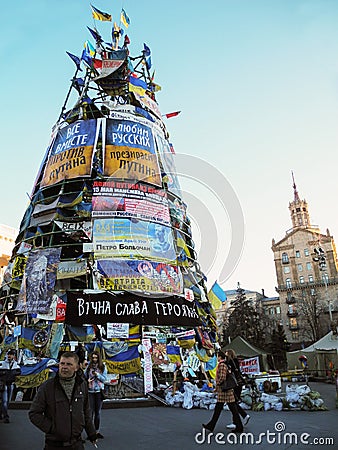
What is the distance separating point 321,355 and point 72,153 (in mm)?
22825

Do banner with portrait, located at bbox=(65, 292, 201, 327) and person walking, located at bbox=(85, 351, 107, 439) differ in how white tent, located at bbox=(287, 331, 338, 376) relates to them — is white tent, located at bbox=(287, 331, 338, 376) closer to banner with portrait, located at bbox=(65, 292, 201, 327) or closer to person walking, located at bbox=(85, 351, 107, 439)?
banner with portrait, located at bbox=(65, 292, 201, 327)

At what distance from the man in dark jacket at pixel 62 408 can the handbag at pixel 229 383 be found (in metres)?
4.77

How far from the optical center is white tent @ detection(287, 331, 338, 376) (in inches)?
1047

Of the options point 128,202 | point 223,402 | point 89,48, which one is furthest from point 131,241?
point 89,48

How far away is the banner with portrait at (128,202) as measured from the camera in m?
19.1

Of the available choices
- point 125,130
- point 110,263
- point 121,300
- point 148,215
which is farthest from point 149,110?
point 121,300

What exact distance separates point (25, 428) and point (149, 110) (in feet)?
66.5

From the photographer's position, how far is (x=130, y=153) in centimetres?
2120

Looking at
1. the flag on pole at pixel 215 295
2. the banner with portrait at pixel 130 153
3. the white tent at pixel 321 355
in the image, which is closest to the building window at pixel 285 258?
the white tent at pixel 321 355

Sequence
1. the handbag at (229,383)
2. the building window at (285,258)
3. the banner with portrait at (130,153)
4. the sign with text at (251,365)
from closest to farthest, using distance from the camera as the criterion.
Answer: the handbag at (229,383), the sign with text at (251,365), the banner with portrait at (130,153), the building window at (285,258)

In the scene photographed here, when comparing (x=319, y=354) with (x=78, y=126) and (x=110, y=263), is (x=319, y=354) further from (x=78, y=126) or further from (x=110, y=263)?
(x=78, y=126)

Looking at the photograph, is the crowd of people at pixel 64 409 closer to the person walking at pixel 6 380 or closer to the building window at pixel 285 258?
the person walking at pixel 6 380

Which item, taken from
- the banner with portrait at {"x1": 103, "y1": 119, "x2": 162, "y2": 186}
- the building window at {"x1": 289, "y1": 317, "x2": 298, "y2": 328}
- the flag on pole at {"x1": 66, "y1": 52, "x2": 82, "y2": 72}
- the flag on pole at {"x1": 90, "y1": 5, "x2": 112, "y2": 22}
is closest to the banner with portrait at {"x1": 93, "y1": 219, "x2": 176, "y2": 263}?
the banner with portrait at {"x1": 103, "y1": 119, "x2": 162, "y2": 186}

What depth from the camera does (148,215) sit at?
64.3 feet
